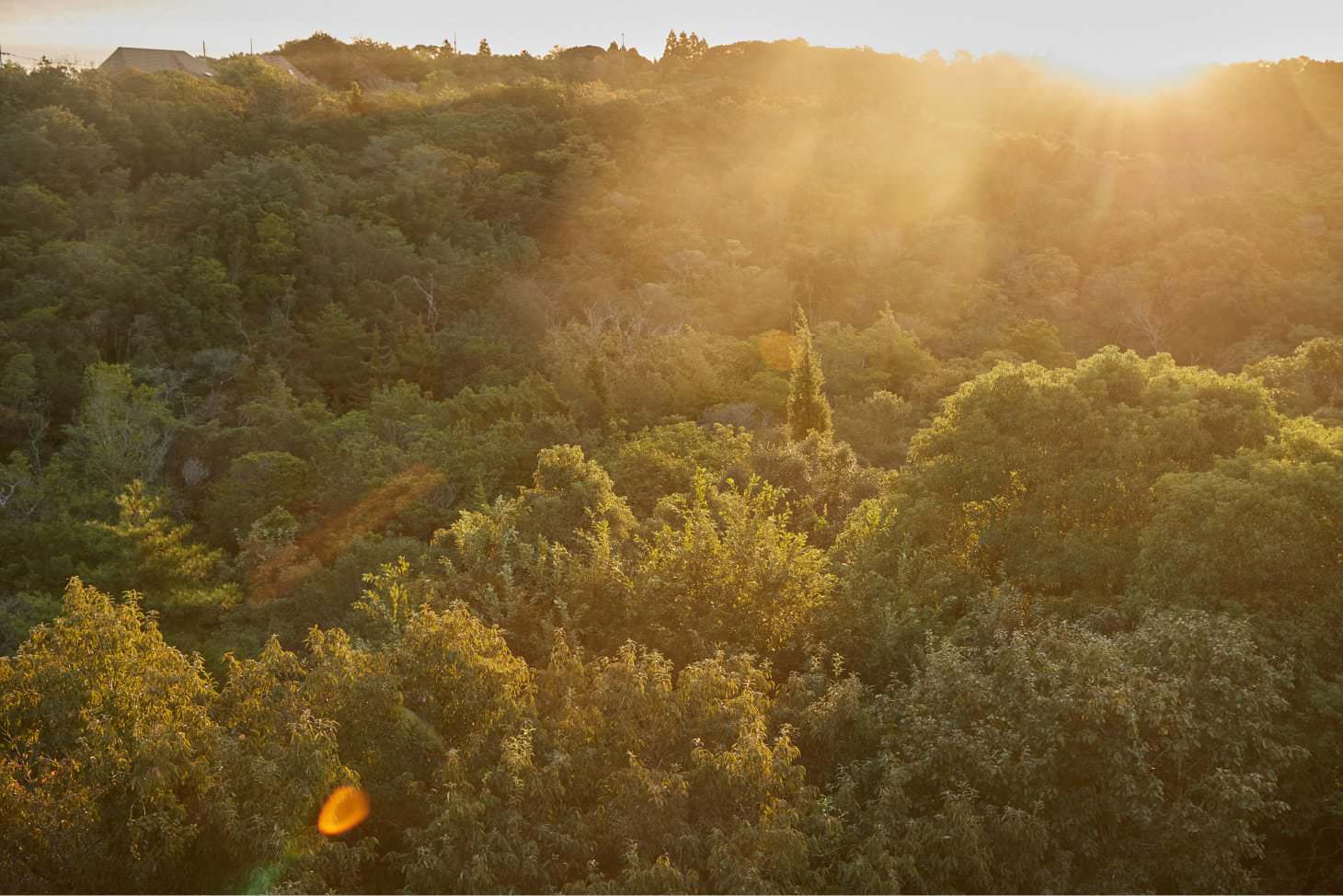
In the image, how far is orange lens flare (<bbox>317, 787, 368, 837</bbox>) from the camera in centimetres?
1067

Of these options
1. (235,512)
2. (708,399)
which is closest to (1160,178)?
(708,399)

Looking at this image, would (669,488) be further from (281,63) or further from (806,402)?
(281,63)

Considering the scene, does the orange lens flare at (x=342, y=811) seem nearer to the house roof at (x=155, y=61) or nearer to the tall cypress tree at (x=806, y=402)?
the tall cypress tree at (x=806, y=402)

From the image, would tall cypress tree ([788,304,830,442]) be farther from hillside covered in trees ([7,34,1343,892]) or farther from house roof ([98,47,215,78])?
house roof ([98,47,215,78])

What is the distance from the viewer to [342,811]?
36.0 ft

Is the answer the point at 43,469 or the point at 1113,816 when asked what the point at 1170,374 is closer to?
the point at 1113,816

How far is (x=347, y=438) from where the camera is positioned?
31.2 m

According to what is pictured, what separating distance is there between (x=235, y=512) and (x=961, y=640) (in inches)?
880

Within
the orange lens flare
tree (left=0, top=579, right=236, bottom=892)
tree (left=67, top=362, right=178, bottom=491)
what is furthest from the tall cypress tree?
tree (left=67, top=362, right=178, bottom=491)

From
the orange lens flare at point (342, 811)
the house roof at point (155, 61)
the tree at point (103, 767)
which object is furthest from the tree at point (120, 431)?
the house roof at point (155, 61)

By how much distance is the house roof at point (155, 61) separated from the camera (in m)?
70.4

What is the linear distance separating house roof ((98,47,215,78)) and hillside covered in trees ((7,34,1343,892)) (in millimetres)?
9202

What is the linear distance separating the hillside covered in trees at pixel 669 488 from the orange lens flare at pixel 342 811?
0.65 ft

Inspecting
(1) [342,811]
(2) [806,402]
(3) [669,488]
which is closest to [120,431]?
(3) [669,488]
